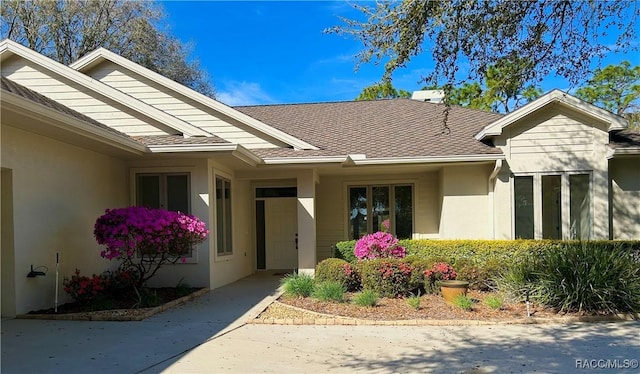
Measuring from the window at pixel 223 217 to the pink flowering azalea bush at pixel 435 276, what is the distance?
4.73 metres

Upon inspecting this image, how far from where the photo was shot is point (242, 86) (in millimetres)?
19031

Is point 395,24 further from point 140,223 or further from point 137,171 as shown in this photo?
point 137,171

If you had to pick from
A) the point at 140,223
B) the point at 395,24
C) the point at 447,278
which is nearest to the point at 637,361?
the point at 447,278

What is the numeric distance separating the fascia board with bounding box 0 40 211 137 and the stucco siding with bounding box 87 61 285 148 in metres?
1.34

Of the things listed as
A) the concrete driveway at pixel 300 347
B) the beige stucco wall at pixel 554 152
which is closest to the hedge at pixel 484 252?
the beige stucco wall at pixel 554 152

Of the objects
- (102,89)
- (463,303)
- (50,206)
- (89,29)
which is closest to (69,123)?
(50,206)

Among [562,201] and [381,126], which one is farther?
[381,126]

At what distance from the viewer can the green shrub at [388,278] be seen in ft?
29.5

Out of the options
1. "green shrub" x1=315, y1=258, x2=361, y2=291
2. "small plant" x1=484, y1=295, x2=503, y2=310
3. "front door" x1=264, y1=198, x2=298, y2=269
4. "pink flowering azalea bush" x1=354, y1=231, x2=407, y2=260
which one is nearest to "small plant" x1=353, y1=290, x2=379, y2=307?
"green shrub" x1=315, y1=258, x2=361, y2=291

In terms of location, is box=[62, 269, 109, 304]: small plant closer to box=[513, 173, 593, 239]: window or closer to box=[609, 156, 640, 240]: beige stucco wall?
box=[513, 173, 593, 239]: window

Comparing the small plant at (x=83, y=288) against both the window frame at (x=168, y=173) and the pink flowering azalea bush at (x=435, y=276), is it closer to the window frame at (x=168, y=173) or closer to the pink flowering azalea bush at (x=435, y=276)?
the window frame at (x=168, y=173)

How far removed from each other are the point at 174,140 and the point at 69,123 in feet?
9.88

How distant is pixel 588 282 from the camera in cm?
747

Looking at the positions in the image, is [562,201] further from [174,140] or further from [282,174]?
[174,140]
